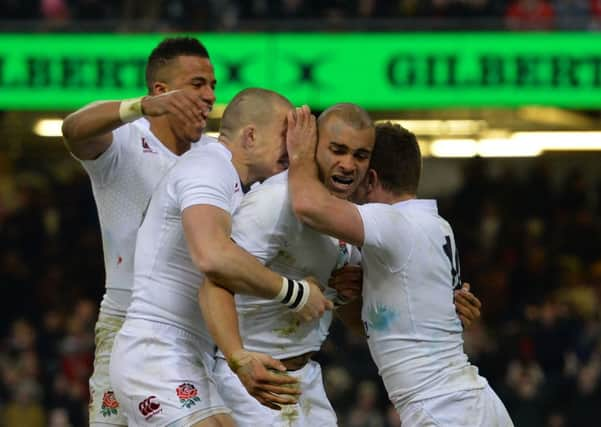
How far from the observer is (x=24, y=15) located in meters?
15.7

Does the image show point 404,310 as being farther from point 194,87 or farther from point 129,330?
point 194,87

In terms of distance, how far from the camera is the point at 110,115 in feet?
19.6

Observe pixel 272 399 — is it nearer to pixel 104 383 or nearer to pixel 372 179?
pixel 372 179

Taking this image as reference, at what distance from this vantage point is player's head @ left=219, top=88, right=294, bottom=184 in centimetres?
566

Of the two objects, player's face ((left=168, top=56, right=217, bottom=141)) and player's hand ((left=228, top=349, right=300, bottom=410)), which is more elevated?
player's face ((left=168, top=56, right=217, bottom=141))

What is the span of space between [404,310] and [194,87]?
149cm

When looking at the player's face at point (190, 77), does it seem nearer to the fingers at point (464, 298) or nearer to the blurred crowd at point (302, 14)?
the fingers at point (464, 298)

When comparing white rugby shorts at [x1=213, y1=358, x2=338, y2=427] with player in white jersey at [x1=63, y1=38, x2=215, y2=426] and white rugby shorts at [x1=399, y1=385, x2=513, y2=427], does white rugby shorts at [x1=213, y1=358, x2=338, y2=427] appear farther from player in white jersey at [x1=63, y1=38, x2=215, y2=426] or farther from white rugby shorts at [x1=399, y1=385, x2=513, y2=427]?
player in white jersey at [x1=63, y1=38, x2=215, y2=426]

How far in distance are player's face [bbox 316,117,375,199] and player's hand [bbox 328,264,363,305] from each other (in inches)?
15.0

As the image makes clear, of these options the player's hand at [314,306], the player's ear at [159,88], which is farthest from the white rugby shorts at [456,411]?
the player's ear at [159,88]

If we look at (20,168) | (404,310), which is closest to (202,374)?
(404,310)

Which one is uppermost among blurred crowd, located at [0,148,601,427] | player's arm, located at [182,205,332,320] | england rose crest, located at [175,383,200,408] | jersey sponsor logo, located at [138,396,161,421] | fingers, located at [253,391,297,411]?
player's arm, located at [182,205,332,320]

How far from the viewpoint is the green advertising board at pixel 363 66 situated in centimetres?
1422

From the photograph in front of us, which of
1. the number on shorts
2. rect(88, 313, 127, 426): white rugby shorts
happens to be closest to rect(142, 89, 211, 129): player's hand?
the number on shorts
